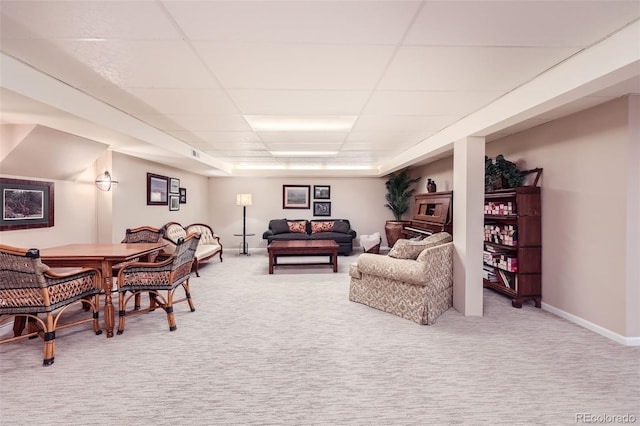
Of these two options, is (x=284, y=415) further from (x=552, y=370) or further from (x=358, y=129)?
(x=358, y=129)

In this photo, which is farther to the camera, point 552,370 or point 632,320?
point 632,320

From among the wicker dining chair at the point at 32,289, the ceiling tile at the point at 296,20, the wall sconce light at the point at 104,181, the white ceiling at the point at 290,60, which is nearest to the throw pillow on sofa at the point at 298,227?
the wall sconce light at the point at 104,181

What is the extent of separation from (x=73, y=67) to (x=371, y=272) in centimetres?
351

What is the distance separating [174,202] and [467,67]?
6171mm

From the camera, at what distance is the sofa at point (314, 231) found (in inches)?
303

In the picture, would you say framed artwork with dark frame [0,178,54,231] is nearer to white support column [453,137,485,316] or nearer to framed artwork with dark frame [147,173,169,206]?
framed artwork with dark frame [147,173,169,206]

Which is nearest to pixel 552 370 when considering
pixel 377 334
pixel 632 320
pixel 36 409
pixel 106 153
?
pixel 632 320

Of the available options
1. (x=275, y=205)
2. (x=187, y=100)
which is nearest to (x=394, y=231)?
(x=275, y=205)

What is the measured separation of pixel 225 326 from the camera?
3.28 metres

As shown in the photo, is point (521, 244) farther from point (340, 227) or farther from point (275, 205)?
point (275, 205)

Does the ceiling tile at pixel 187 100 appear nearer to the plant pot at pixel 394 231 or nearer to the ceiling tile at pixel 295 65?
the ceiling tile at pixel 295 65

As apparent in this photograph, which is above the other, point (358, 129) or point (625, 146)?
point (358, 129)

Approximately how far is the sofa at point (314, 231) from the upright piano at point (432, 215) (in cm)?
169

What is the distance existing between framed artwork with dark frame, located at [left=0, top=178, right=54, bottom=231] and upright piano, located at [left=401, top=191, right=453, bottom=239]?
5.65 meters
